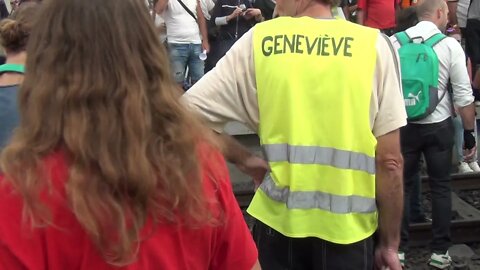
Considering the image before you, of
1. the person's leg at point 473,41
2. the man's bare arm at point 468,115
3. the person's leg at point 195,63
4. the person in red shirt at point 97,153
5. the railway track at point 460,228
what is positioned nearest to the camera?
the person in red shirt at point 97,153

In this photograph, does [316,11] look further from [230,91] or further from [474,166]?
[474,166]

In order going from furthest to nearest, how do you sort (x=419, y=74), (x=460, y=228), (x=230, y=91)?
(x=460, y=228) < (x=419, y=74) < (x=230, y=91)

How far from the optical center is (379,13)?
9.94 meters

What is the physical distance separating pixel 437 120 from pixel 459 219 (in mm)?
1619

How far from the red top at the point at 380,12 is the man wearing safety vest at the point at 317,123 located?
735 centimetres

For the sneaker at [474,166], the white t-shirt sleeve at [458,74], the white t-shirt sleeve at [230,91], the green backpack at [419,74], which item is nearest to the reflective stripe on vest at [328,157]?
the white t-shirt sleeve at [230,91]

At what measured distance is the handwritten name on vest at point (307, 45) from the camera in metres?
2.67

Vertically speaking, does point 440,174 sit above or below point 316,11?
below

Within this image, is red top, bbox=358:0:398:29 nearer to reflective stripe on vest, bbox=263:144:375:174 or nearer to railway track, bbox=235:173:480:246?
railway track, bbox=235:173:480:246

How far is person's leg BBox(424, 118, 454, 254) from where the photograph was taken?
5.48 metres

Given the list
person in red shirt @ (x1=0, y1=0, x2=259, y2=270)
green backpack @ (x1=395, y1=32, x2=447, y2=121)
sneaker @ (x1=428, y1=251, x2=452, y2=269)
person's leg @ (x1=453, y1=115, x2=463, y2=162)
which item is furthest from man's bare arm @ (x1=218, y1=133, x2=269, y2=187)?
person's leg @ (x1=453, y1=115, x2=463, y2=162)

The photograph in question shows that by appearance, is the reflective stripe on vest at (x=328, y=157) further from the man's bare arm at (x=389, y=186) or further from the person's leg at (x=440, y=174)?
the person's leg at (x=440, y=174)

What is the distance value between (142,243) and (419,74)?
3827mm

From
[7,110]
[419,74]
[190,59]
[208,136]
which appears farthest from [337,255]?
[190,59]
